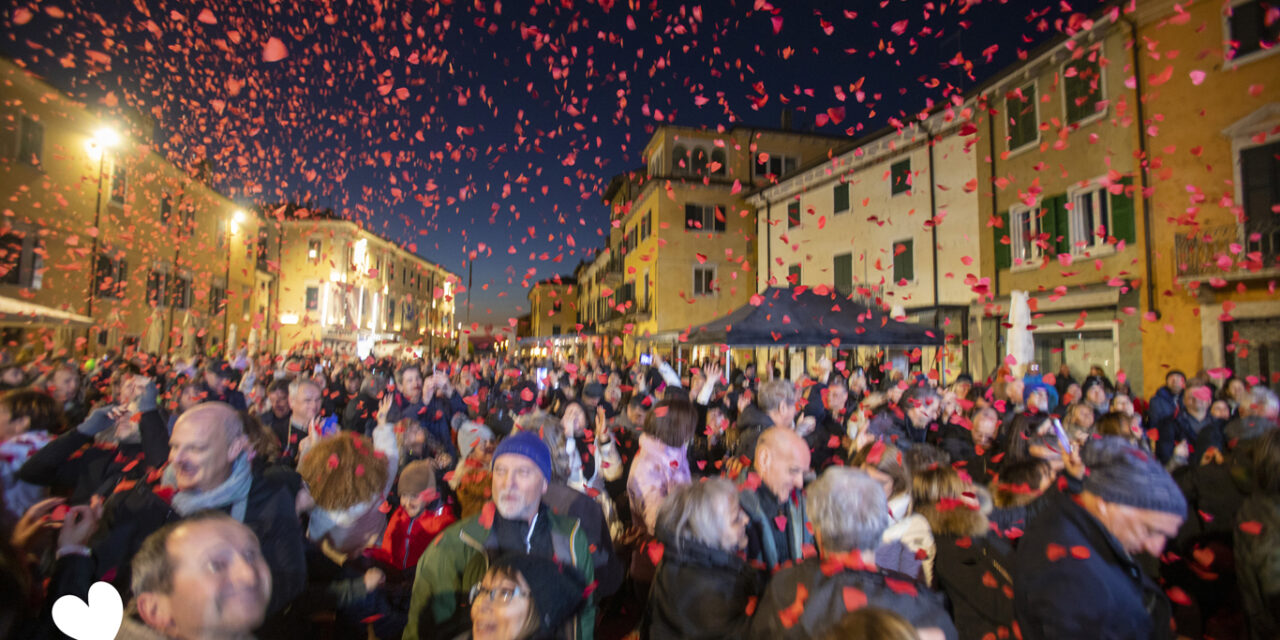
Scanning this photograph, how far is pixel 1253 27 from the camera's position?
10289 mm

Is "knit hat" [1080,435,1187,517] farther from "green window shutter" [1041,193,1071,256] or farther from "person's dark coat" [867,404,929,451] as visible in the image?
"green window shutter" [1041,193,1071,256]

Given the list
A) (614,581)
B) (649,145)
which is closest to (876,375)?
(614,581)

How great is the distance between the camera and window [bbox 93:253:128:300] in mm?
17844

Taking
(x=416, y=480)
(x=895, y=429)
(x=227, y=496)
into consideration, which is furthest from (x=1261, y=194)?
(x=227, y=496)

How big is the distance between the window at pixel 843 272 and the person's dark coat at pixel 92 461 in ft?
60.8

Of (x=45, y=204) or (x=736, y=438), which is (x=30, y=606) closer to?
(x=736, y=438)

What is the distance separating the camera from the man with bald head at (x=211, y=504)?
7.70ft

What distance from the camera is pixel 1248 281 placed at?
1015cm

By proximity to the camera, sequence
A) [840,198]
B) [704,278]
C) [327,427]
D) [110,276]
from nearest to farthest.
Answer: [327,427], [110,276], [840,198], [704,278]

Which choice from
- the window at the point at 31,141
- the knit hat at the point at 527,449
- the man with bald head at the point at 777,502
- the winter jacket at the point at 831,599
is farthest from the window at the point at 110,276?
the winter jacket at the point at 831,599

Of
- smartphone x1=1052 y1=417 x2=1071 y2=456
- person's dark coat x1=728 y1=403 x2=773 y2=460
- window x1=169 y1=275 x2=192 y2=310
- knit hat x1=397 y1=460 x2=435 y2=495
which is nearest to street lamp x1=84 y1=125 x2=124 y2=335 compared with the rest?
window x1=169 y1=275 x2=192 y2=310

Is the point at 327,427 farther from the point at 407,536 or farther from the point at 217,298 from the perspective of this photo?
the point at 217,298

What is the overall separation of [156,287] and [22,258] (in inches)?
250

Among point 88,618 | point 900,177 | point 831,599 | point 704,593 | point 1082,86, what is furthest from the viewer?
point 900,177
